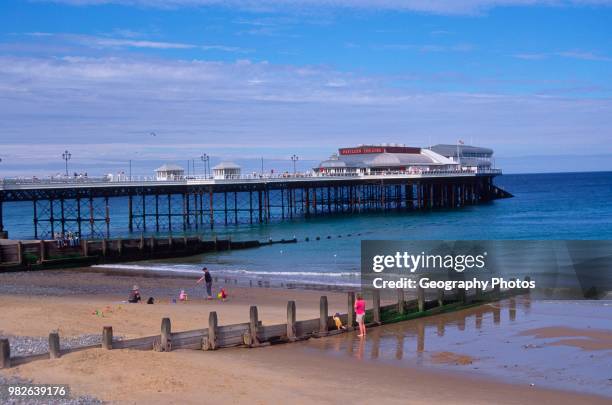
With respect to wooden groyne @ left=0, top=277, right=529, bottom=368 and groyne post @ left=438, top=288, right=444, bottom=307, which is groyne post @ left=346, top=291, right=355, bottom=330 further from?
groyne post @ left=438, top=288, right=444, bottom=307

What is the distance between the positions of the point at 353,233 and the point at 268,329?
42.9 metres

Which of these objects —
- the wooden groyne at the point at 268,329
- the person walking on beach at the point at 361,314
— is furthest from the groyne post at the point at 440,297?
the person walking on beach at the point at 361,314

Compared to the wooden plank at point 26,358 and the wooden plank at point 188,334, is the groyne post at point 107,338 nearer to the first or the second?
the wooden plank at point 26,358

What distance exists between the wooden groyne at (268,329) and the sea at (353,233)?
28.9 feet

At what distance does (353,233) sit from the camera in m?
61.8

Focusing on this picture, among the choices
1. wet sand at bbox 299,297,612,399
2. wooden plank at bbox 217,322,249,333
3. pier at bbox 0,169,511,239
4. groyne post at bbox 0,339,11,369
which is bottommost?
wet sand at bbox 299,297,612,399

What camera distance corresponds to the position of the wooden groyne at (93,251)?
38.1 m

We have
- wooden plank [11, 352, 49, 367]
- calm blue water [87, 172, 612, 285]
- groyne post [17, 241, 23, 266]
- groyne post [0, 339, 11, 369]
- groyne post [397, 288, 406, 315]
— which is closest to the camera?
groyne post [0, 339, 11, 369]

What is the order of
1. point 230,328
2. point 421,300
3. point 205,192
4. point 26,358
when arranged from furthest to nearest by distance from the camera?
point 205,192, point 421,300, point 230,328, point 26,358

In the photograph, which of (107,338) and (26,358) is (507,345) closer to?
(107,338)

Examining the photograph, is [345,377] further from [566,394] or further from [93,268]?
[93,268]

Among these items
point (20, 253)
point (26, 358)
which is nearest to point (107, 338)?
point (26, 358)

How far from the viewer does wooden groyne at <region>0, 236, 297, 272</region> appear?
125 ft

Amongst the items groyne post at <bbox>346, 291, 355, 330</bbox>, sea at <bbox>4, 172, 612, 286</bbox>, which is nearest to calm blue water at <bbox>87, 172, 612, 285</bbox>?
sea at <bbox>4, 172, 612, 286</bbox>
